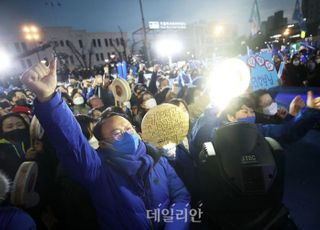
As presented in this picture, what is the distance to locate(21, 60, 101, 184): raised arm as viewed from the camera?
152cm

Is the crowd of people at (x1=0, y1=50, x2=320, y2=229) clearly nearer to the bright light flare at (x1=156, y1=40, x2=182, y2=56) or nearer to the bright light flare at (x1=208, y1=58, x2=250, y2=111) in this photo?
the bright light flare at (x1=208, y1=58, x2=250, y2=111)

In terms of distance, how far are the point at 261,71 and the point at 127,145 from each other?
3.60m

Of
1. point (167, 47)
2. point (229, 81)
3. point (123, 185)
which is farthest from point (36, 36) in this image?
point (167, 47)

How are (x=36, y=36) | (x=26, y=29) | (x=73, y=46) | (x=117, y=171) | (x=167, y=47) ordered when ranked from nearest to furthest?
1. (x=117, y=171)
2. (x=26, y=29)
3. (x=36, y=36)
4. (x=167, y=47)
5. (x=73, y=46)

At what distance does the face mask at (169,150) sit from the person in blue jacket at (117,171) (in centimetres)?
6

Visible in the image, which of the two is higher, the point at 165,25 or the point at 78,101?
the point at 165,25

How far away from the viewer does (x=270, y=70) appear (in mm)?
4633

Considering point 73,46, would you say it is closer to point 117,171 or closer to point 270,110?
point 270,110

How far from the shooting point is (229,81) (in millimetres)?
3361

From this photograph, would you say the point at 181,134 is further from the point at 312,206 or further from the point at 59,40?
the point at 59,40

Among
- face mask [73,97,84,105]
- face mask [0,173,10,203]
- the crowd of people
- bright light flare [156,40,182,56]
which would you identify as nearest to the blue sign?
the crowd of people

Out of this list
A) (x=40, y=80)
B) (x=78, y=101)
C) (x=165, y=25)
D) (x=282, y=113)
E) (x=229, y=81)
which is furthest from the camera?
(x=165, y=25)

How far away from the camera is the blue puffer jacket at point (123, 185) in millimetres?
1698

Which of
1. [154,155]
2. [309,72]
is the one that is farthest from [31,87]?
[309,72]
